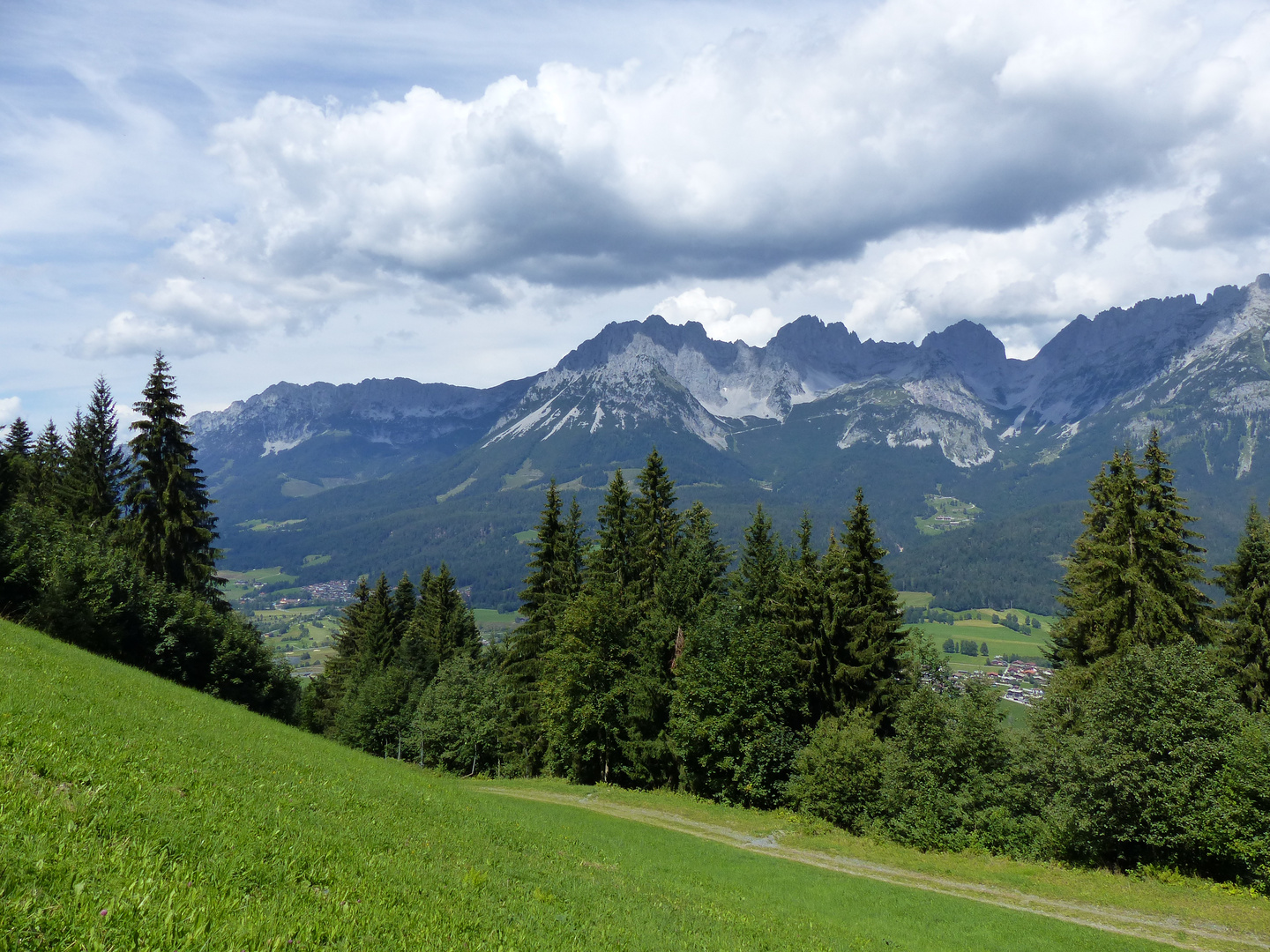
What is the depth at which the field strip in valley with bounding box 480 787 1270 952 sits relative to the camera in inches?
816

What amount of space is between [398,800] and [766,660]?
28.2 m

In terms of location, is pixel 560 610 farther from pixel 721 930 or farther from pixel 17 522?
pixel 721 930

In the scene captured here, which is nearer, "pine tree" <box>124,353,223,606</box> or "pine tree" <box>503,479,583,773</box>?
"pine tree" <box>124,353,223,606</box>

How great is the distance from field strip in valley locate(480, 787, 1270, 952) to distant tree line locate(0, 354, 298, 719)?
80.3 ft

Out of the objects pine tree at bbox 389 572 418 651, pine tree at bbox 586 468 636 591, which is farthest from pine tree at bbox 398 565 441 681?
pine tree at bbox 586 468 636 591

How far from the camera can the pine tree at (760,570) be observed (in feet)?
149

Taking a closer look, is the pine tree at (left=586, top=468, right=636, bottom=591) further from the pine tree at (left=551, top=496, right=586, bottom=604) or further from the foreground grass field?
the foreground grass field

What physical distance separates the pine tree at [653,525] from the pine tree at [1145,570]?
2502 cm

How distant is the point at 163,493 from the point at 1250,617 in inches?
2547

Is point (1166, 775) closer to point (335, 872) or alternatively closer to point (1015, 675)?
point (335, 872)

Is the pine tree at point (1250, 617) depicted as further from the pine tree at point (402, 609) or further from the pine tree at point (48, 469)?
the pine tree at point (48, 469)

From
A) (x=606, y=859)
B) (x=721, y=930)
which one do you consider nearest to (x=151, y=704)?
(x=606, y=859)

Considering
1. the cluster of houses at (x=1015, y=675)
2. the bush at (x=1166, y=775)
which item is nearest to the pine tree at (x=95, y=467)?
the bush at (x=1166, y=775)

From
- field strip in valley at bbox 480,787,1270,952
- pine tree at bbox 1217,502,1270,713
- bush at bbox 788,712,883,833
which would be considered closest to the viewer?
field strip in valley at bbox 480,787,1270,952
